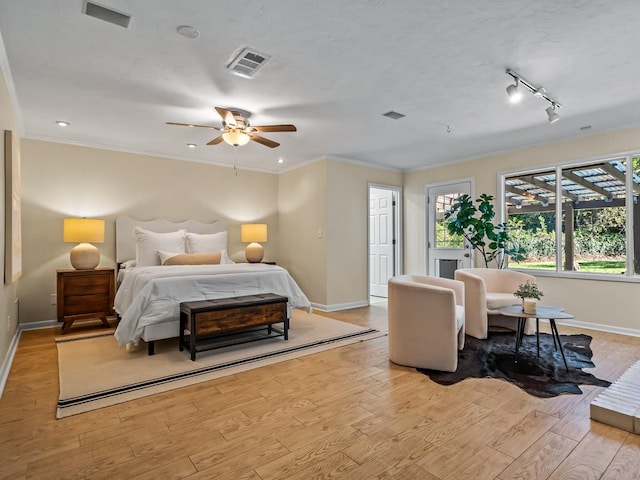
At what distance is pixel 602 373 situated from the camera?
292 centimetres

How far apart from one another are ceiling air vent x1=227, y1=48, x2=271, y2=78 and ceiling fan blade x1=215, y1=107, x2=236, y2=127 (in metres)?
0.41

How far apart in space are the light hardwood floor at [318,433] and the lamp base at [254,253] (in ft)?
10.3

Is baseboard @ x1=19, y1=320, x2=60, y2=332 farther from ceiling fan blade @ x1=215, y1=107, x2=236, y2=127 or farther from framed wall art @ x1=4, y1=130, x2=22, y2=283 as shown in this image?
ceiling fan blade @ x1=215, y1=107, x2=236, y2=127

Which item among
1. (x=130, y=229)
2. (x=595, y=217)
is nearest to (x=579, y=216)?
(x=595, y=217)

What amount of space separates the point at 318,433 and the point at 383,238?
5.11 metres

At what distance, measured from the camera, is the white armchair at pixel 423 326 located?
9.61 feet

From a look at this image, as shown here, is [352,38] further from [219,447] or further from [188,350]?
[188,350]

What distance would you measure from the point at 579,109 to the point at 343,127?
2471mm

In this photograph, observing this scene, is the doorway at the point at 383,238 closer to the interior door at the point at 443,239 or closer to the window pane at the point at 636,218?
the interior door at the point at 443,239

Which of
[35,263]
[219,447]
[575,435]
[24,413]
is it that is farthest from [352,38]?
[35,263]

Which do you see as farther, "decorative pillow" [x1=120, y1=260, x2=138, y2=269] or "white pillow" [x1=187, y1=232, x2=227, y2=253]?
"white pillow" [x1=187, y1=232, x2=227, y2=253]

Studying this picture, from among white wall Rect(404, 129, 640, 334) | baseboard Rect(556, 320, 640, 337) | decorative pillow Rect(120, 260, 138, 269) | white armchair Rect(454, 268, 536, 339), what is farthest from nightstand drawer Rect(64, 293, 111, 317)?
baseboard Rect(556, 320, 640, 337)

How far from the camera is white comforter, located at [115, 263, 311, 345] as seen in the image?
3.35 m

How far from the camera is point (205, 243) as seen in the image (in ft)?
17.8
